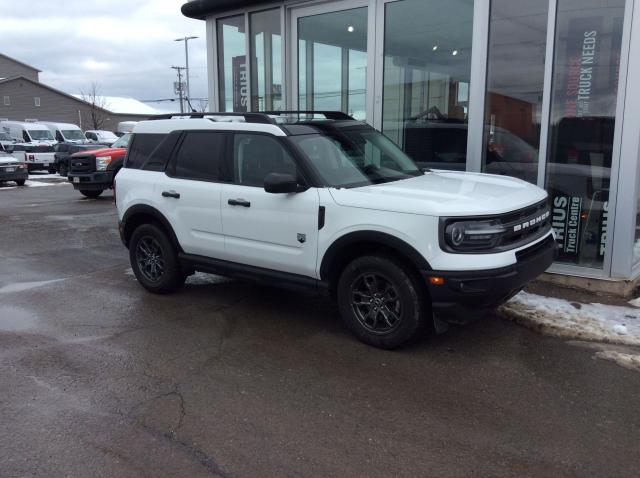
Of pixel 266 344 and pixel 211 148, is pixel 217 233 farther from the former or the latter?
pixel 266 344

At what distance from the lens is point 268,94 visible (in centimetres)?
968

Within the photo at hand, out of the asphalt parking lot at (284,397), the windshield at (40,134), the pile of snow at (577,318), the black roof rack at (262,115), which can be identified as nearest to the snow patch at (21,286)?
the asphalt parking lot at (284,397)

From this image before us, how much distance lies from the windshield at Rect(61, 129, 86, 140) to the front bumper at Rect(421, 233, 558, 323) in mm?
33825

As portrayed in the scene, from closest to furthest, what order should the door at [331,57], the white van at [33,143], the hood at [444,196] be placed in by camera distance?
the hood at [444,196] < the door at [331,57] < the white van at [33,143]

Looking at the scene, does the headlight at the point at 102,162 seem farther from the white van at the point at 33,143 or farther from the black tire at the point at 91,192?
the white van at the point at 33,143

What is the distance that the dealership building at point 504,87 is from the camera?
6.00 meters

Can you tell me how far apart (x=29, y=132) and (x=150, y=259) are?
29.1m

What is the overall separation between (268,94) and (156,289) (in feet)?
15.2

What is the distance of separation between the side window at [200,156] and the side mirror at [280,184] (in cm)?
95

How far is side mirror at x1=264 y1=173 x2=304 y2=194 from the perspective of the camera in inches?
185

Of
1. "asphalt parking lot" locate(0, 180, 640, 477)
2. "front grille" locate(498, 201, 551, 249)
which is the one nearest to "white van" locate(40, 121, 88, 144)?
"asphalt parking lot" locate(0, 180, 640, 477)

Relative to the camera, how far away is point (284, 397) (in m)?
3.89

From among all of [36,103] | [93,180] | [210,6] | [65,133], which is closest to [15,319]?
[210,6]

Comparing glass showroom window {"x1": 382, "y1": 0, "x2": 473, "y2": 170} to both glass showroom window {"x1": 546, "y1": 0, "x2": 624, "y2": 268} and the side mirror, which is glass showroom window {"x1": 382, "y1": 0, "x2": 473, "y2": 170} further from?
the side mirror
